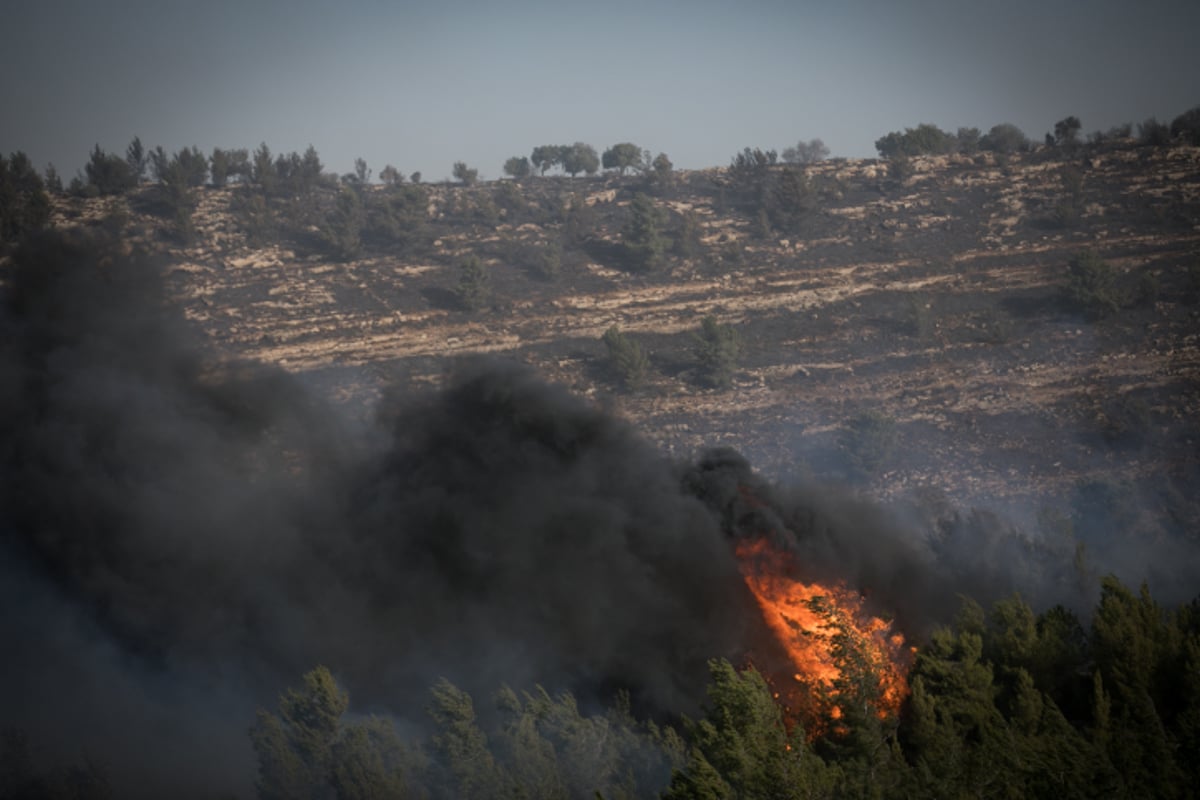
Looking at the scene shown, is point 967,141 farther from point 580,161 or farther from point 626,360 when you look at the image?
point 626,360

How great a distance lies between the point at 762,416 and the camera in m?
49.0

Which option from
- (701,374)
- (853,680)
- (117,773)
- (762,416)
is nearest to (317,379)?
(701,374)

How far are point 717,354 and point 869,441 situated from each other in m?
10.9

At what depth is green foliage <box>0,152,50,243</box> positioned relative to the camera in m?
56.0

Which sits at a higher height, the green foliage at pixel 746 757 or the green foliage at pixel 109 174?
the green foliage at pixel 109 174

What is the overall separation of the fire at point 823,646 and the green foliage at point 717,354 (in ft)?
92.8

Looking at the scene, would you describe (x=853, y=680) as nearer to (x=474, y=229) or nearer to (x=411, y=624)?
(x=411, y=624)

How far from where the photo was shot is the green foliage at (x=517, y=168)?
9025cm

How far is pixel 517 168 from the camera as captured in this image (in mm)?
90500

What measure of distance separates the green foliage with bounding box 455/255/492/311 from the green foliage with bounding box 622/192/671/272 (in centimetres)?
1186

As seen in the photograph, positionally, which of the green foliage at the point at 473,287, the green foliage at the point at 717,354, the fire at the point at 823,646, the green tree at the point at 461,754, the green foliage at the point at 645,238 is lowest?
the green tree at the point at 461,754

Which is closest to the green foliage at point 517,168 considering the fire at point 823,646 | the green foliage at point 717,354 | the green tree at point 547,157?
the green tree at point 547,157

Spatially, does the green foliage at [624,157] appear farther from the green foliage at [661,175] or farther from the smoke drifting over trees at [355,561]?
the smoke drifting over trees at [355,561]

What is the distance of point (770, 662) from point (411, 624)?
10657mm
